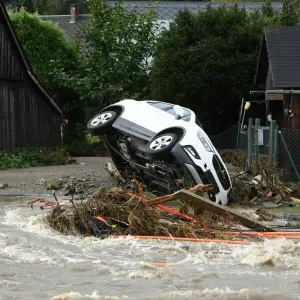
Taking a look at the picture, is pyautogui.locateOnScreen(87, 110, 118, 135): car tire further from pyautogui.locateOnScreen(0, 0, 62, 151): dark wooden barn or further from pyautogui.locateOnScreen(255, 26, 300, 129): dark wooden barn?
pyautogui.locateOnScreen(0, 0, 62, 151): dark wooden barn

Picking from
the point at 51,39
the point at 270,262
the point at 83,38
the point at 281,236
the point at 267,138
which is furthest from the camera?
the point at 83,38

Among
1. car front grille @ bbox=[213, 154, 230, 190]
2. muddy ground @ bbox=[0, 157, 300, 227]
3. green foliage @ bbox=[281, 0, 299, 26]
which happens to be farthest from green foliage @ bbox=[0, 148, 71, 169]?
green foliage @ bbox=[281, 0, 299, 26]

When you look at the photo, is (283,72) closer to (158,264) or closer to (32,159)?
(32,159)

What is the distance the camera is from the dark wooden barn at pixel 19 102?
29.3m

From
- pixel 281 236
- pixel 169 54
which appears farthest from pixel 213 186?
pixel 169 54

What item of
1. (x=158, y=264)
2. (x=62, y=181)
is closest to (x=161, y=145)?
(x=62, y=181)

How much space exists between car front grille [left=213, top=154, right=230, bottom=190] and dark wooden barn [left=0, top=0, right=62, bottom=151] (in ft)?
47.9

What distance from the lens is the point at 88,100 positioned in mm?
36875

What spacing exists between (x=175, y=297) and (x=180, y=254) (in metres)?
2.51

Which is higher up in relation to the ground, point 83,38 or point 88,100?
point 83,38

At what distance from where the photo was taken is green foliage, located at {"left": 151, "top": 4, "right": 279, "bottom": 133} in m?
32.7

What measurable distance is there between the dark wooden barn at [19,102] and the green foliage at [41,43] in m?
4.90

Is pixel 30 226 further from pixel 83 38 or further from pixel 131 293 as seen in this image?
pixel 83 38

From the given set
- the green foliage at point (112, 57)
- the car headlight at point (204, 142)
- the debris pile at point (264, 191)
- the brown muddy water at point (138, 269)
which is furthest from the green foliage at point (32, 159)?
the brown muddy water at point (138, 269)
